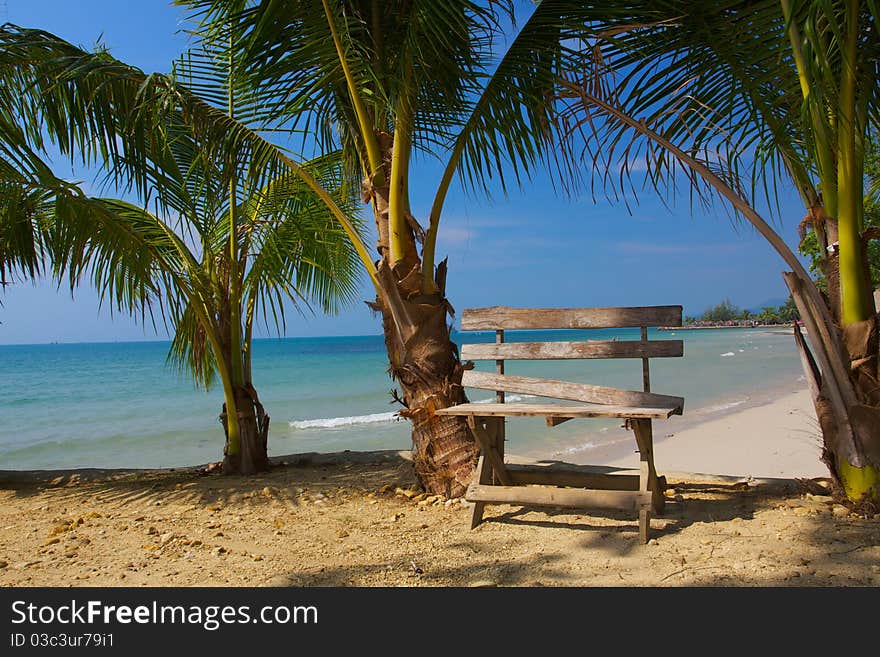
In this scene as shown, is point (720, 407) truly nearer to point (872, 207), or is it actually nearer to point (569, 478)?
point (872, 207)

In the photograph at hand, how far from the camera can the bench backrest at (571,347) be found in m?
3.77

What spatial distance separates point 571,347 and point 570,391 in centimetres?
28

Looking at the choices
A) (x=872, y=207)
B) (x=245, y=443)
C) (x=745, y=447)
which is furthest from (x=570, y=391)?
(x=872, y=207)

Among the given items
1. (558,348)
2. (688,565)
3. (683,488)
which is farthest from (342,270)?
(688,565)

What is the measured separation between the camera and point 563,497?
3.44 m

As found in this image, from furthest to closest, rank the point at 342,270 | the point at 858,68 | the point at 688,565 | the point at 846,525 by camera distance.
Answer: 1. the point at 342,270
2. the point at 858,68
3. the point at 846,525
4. the point at 688,565

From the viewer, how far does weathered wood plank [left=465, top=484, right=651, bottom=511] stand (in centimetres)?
328

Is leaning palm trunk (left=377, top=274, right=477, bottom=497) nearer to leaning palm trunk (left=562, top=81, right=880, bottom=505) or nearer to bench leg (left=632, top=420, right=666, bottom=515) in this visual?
bench leg (left=632, top=420, right=666, bottom=515)

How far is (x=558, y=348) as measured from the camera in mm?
4094

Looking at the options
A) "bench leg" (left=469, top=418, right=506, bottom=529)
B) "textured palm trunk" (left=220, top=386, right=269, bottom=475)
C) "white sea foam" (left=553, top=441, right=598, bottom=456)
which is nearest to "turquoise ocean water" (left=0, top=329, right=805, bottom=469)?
"white sea foam" (left=553, top=441, right=598, bottom=456)

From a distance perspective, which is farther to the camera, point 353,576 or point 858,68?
point 858,68

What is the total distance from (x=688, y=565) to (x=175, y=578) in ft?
7.72

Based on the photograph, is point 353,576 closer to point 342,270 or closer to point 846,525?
point 846,525

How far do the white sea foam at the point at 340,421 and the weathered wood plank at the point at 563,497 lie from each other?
8653 millimetres
